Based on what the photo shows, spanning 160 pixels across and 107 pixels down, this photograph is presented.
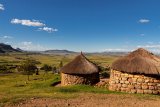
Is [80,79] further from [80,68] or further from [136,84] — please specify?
[136,84]

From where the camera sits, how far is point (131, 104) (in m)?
17.1

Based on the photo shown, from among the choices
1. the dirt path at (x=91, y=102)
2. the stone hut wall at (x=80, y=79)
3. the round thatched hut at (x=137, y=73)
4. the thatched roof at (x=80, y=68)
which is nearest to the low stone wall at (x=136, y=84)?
the round thatched hut at (x=137, y=73)

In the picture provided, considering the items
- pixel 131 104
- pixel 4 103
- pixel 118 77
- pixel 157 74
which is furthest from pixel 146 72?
pixel 4 103

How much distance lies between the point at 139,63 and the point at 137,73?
112 cm

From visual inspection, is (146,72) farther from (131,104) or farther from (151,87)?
(131,104)

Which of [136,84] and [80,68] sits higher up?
[80,68]

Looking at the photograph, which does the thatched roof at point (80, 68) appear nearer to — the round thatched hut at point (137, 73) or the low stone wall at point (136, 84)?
the round thatched hut at point (137, 73)

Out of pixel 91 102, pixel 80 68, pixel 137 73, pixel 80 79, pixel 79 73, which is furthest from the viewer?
pixel 80 68

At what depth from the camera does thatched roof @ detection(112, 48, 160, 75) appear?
2283 centimetres

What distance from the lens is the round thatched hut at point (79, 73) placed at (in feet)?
99.2

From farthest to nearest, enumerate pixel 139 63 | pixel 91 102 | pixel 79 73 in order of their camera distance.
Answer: pixel 79 73, pixel 139 63, pixel 91 102

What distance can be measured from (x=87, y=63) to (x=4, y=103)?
52.6ft

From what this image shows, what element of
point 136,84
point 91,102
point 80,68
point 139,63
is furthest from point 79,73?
point 91,102

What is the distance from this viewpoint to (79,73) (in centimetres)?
3006
